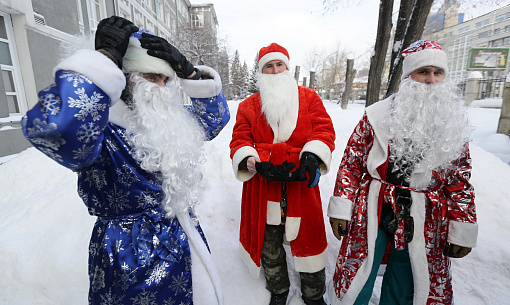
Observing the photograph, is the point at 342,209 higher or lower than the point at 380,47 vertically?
lower

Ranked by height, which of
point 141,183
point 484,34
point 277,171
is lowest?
point 277,171

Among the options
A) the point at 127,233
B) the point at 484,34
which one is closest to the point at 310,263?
the point at 127,233

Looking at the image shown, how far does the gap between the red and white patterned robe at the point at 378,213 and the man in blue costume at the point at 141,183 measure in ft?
3.37

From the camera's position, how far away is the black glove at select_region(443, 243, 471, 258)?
1.60 metres

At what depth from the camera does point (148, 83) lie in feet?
4.17

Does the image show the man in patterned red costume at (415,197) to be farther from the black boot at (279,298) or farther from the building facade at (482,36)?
the building facade at (482,36)

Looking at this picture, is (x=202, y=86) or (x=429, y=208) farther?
(x=429, y=208)

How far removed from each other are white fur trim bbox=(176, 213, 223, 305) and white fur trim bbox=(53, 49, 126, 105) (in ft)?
2.40

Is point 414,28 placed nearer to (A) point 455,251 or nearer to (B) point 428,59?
(B) point 428,59

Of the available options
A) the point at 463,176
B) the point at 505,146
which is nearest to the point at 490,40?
the point at 505,146

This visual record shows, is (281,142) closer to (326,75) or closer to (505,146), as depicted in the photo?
(505,146)

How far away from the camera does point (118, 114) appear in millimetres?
1220

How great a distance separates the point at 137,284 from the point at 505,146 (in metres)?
7.28

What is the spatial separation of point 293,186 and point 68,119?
1.61m
